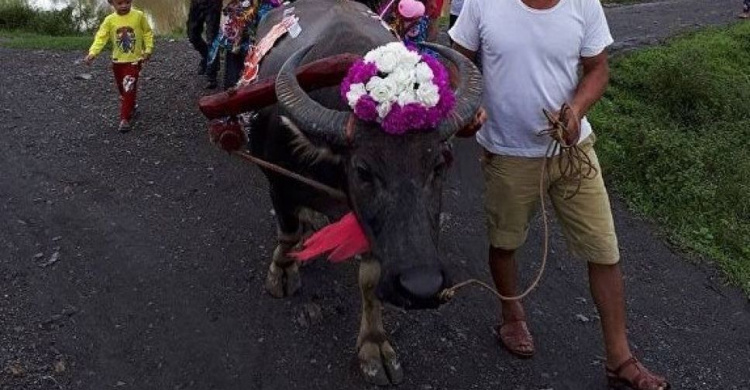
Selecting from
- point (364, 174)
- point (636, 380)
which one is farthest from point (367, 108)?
point (636, 380)

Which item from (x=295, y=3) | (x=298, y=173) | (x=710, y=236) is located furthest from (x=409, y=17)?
(x=710, y=236)

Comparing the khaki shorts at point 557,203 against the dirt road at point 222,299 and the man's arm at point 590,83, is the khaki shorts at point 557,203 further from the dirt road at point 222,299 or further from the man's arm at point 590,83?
Answer: the dirt road at point 222,299

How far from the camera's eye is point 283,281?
14.1 feet

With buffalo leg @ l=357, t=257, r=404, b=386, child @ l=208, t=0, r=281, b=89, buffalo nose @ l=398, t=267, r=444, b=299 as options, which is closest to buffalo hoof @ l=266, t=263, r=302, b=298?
buffalo leg @ l=357, t=257, r=404, b=386

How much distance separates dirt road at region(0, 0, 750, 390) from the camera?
375 cm

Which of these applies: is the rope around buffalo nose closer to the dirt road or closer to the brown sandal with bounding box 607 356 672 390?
the brown sandal with bounding box 607 356 672 390

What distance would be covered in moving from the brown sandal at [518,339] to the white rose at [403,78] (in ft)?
5.31

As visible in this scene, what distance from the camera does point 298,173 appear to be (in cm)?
368

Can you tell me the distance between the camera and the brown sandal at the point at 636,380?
3492mm

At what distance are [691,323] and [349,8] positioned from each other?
269cm

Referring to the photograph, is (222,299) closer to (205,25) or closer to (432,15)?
(432,15)

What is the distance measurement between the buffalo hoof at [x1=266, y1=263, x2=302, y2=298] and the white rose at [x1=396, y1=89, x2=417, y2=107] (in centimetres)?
172

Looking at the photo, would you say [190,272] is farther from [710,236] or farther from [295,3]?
[710,236]

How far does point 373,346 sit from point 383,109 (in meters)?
1.33
